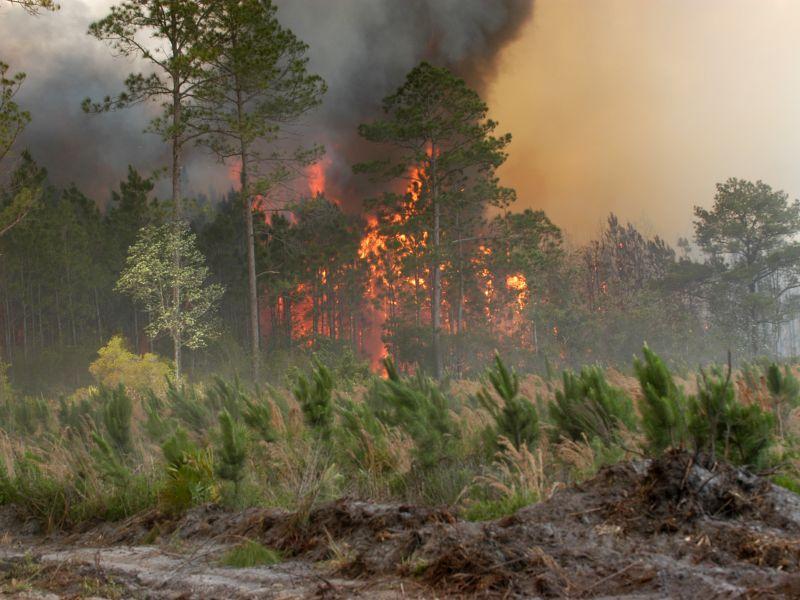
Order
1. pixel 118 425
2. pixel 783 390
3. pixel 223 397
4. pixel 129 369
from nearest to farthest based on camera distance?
pixel 783 390
pixel 118 425
pixel 223 397
pixel 129 369

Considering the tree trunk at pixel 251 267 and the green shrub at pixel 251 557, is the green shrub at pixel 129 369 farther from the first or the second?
the green shrub at pixel 251 557

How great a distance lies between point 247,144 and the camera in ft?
86.9

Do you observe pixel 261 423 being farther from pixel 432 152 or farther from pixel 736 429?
pixel 432 152

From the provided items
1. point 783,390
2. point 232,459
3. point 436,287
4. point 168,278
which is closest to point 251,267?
point 168,278

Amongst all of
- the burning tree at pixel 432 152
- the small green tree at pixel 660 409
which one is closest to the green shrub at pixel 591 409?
the small green tree at pixel 660 409

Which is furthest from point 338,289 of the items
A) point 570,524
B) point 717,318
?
point 570,524

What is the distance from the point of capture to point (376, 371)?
119ft

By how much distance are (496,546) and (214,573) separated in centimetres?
204

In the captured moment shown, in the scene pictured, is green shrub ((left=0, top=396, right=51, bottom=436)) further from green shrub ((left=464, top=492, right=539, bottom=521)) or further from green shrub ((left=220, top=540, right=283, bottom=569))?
green shrub ((left=464, top=492, right=539, bottom=521))

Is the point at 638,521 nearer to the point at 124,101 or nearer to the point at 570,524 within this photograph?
the point at 570,524

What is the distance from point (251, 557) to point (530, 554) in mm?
2145

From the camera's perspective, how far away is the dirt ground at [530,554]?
3.64m

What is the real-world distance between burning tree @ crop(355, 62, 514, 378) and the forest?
0.43 ft

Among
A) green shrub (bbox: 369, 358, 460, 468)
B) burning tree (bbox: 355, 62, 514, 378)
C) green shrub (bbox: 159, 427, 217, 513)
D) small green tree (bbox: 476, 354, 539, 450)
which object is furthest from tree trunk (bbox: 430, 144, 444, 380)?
green shrub (bbox: 159, 427, 217, 513)
